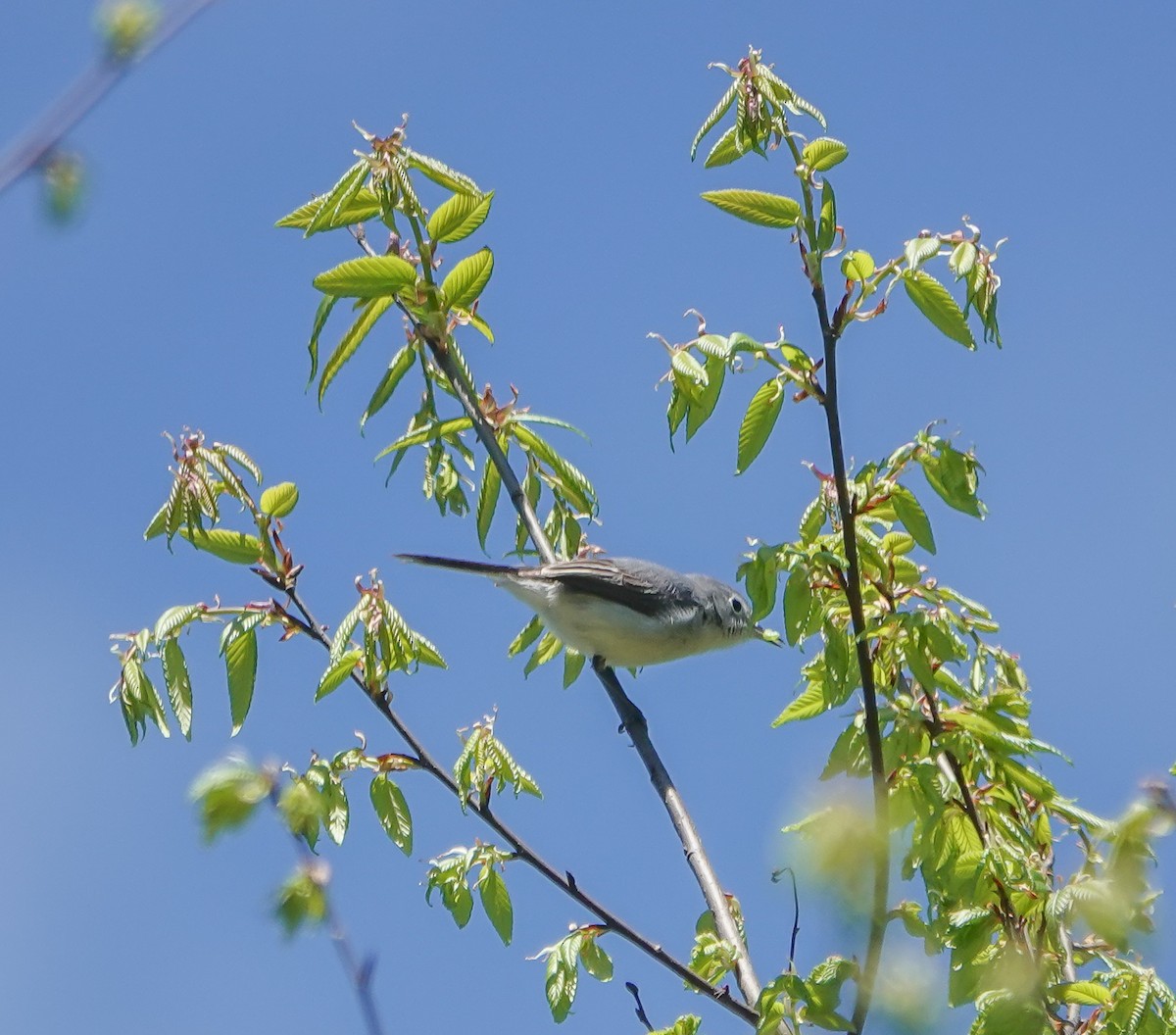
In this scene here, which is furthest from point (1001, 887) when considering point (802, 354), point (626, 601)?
point (626, 601)

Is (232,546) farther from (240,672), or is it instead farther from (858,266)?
(858,266)

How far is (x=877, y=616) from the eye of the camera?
3.79 m

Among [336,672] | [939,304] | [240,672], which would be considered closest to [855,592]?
[939,304]

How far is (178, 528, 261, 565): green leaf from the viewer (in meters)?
3.99

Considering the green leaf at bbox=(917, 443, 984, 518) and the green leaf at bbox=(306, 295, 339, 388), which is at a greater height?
the green leaf at bbox=(306, 295, 339, 388)

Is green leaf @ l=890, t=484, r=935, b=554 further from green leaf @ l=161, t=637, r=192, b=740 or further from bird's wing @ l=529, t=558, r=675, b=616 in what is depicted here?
bird's wing @ l=529, t=558, r=675, b=616

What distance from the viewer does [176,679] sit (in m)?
3.89

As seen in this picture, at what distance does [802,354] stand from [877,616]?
2.67ft

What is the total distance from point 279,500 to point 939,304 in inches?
75.9

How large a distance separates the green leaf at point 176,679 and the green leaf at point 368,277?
1.08 metres

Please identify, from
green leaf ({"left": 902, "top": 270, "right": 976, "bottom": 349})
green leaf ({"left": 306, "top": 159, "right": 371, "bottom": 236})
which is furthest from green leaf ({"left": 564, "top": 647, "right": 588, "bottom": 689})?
green leaf ({"left": 902, "top": 270, "right": 976, "bottom": 349})

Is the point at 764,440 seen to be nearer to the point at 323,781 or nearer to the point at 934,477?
the point at 934,477

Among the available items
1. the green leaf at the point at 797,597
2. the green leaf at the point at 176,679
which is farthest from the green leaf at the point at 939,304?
the green leaf at the point at 176,679

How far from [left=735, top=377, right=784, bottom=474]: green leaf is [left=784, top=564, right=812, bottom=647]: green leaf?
0.29 metres
